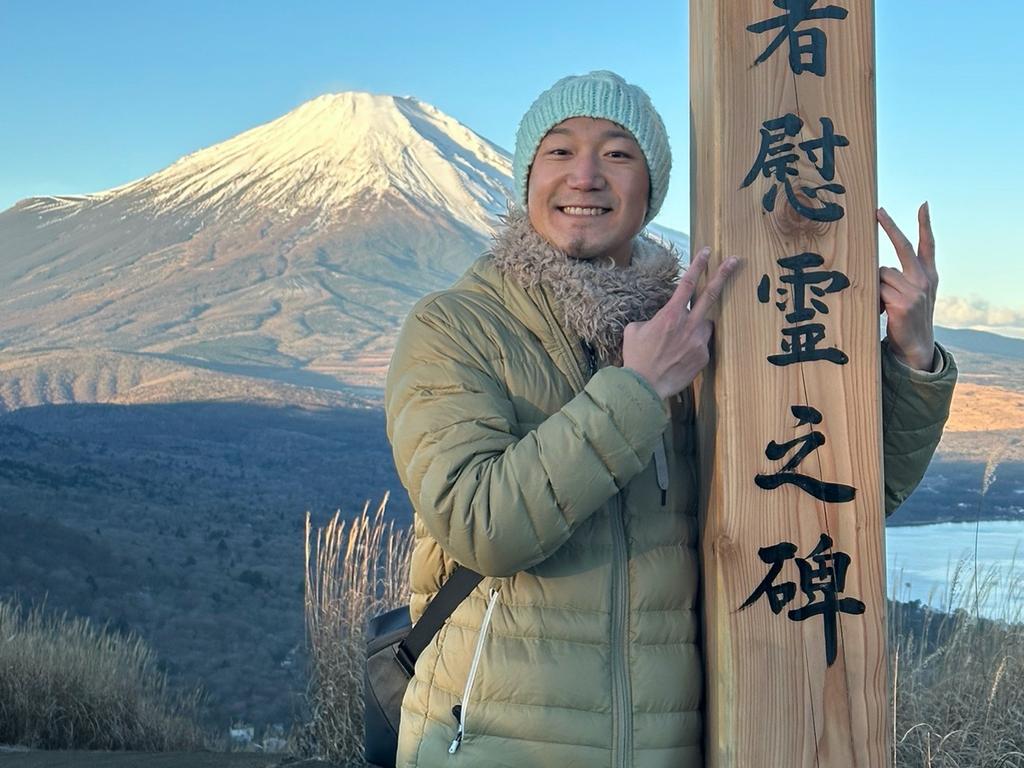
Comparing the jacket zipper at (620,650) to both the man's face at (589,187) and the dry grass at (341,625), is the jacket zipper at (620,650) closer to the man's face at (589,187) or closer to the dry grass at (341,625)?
the man's face at (589,187)

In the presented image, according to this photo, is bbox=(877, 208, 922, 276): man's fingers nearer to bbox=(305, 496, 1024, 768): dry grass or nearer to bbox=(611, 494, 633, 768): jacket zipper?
bbox=(611, 494, 633, 768): jacket zipper

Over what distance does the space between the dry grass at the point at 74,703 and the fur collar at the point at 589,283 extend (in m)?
3.62

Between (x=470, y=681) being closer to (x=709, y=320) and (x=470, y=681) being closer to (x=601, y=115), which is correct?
(x=709, y=320)

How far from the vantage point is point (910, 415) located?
57.7 inches

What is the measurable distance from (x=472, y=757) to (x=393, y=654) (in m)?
0.27

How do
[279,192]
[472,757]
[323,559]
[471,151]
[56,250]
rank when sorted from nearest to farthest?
[472,757]
[323,559]
[56,250]
[279,192]
[471,151]

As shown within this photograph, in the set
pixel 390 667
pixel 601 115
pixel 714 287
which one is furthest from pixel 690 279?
pixel 390 667

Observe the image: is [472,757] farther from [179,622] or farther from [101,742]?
[179,622]

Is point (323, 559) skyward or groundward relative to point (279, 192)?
groundward

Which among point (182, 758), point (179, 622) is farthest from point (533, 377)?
point (179, 622)

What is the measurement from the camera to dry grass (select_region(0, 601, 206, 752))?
4344 mm

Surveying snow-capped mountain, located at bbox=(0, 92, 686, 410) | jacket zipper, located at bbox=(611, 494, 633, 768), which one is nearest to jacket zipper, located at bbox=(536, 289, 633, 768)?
jacket zipper, located at bbox=(611, 494, 633, 768)

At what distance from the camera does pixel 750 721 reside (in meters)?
1.30

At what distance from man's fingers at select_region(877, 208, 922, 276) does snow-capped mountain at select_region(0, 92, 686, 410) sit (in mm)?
29443
